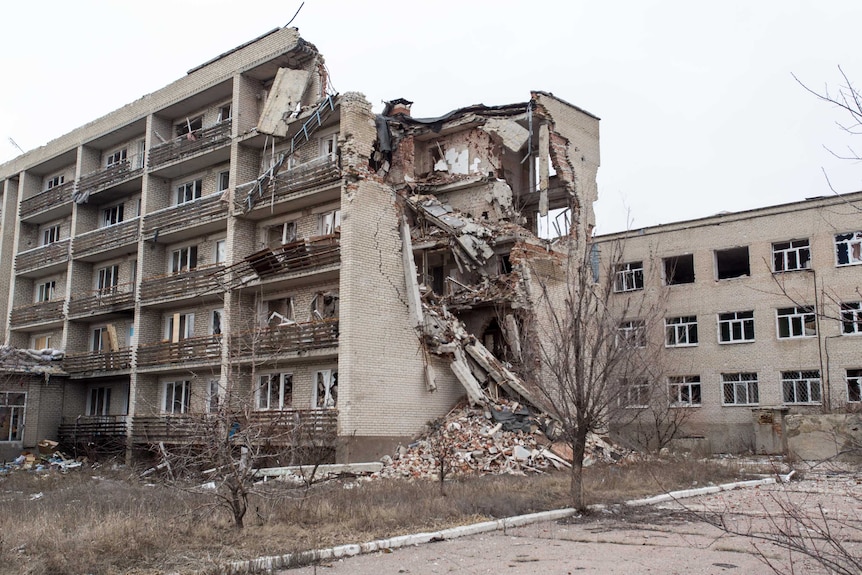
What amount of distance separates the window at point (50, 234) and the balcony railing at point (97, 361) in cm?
753

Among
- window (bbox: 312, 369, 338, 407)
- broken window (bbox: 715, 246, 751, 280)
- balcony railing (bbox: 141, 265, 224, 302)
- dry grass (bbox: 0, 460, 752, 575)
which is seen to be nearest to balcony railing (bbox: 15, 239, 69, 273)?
balcony railing (bbox: 141, 265, 224, 302)

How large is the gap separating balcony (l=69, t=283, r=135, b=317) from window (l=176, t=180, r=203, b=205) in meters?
4.03

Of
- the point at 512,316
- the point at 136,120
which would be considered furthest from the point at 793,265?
the point at 136,120

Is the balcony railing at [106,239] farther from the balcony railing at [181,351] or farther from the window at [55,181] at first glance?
the window at [55,181]

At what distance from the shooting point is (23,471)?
25562mm

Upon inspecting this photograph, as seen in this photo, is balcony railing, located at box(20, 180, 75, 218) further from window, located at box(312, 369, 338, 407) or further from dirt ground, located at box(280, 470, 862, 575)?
dirt ground, located at box(280, 470, 862, 575)

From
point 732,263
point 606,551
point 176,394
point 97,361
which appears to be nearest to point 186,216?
point 176,394

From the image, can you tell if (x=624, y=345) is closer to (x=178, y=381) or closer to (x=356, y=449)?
(x=356, y=449)

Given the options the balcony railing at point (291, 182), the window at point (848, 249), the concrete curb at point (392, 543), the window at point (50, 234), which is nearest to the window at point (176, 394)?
the balcony railing at point (291, 182)

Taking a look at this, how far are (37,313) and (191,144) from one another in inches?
493

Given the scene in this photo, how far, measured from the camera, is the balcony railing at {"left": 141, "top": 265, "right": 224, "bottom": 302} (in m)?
27.1

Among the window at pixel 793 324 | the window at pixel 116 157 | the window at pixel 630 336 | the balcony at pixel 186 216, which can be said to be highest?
the window at pixel 116 157

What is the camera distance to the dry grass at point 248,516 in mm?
8914

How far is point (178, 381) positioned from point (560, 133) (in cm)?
1660
